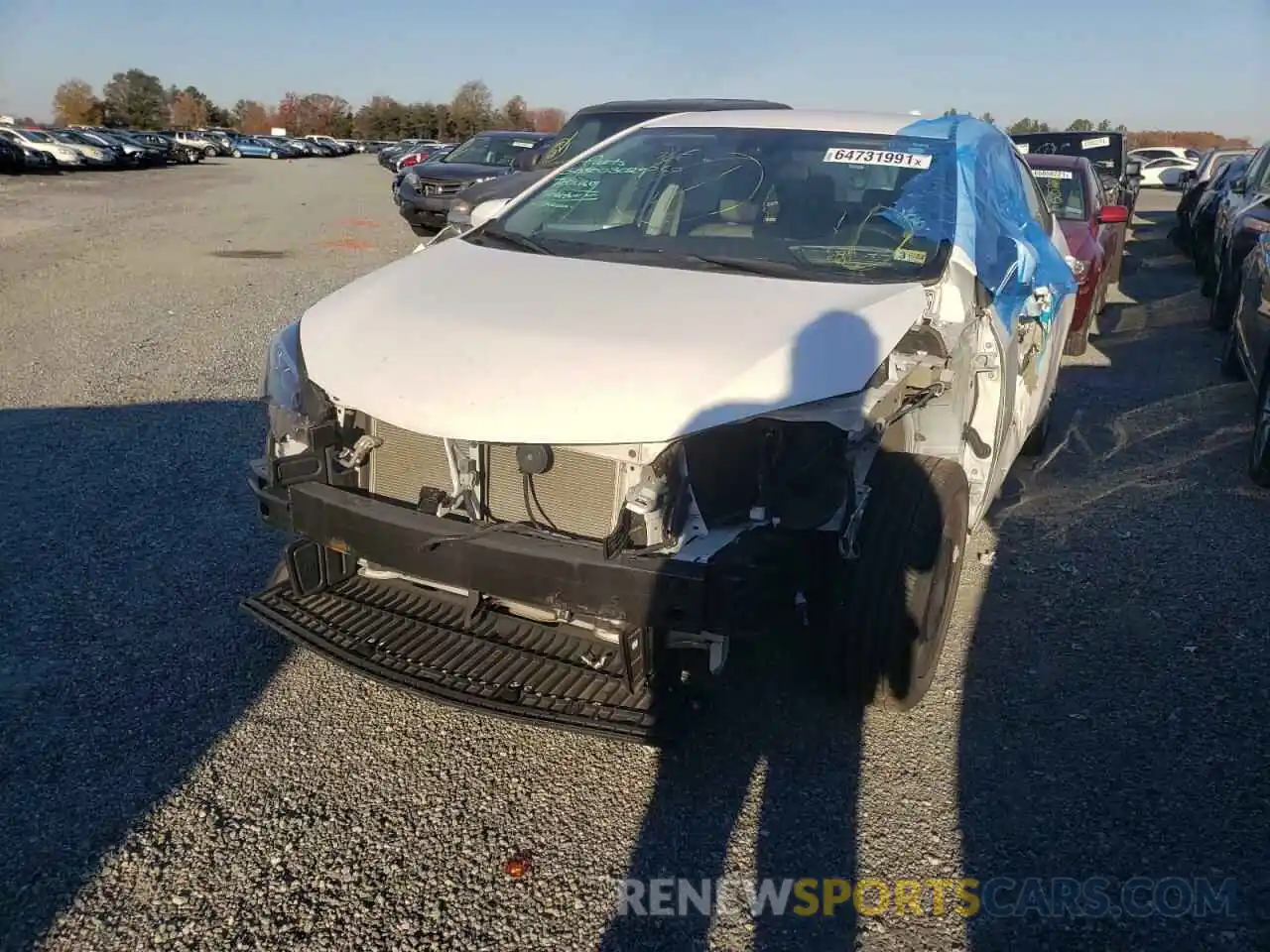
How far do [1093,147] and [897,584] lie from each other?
42.9 ft

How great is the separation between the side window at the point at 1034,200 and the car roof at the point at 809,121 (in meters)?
0.93

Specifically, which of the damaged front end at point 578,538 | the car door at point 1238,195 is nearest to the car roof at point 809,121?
the damaged front end at point 578,538

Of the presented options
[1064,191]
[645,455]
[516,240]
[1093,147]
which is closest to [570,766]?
[645,455]

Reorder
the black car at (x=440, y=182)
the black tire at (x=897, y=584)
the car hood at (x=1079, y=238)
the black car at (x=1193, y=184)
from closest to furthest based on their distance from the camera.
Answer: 1. the black tire at (x=897, y=584)
2. the car hood at (x=1079, y=238)
3. the black car at (x=440, y=182)
4. the black car at (x=1193, y=184)

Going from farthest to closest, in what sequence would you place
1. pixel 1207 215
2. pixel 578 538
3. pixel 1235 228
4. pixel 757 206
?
pixel 1207 215 < pixel 1235 228 < pixel 757 206 < pixel 578 538

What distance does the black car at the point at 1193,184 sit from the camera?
600 inches

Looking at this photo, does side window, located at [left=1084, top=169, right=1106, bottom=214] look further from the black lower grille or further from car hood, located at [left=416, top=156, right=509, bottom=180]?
car hood, located at [left=416, top=156, right=509, bottom=180]

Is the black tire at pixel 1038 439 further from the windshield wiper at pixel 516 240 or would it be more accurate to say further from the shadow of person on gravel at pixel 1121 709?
the windshield wiper at pixel 516 240

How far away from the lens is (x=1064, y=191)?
28.9 ft

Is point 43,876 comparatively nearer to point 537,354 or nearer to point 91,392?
point 537,354

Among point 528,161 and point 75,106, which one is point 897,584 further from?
point 75,106

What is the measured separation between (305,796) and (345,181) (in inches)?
1280

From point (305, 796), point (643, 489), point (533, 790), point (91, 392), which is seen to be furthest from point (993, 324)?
point (91, 392)

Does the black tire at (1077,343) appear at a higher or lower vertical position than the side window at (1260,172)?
lower
